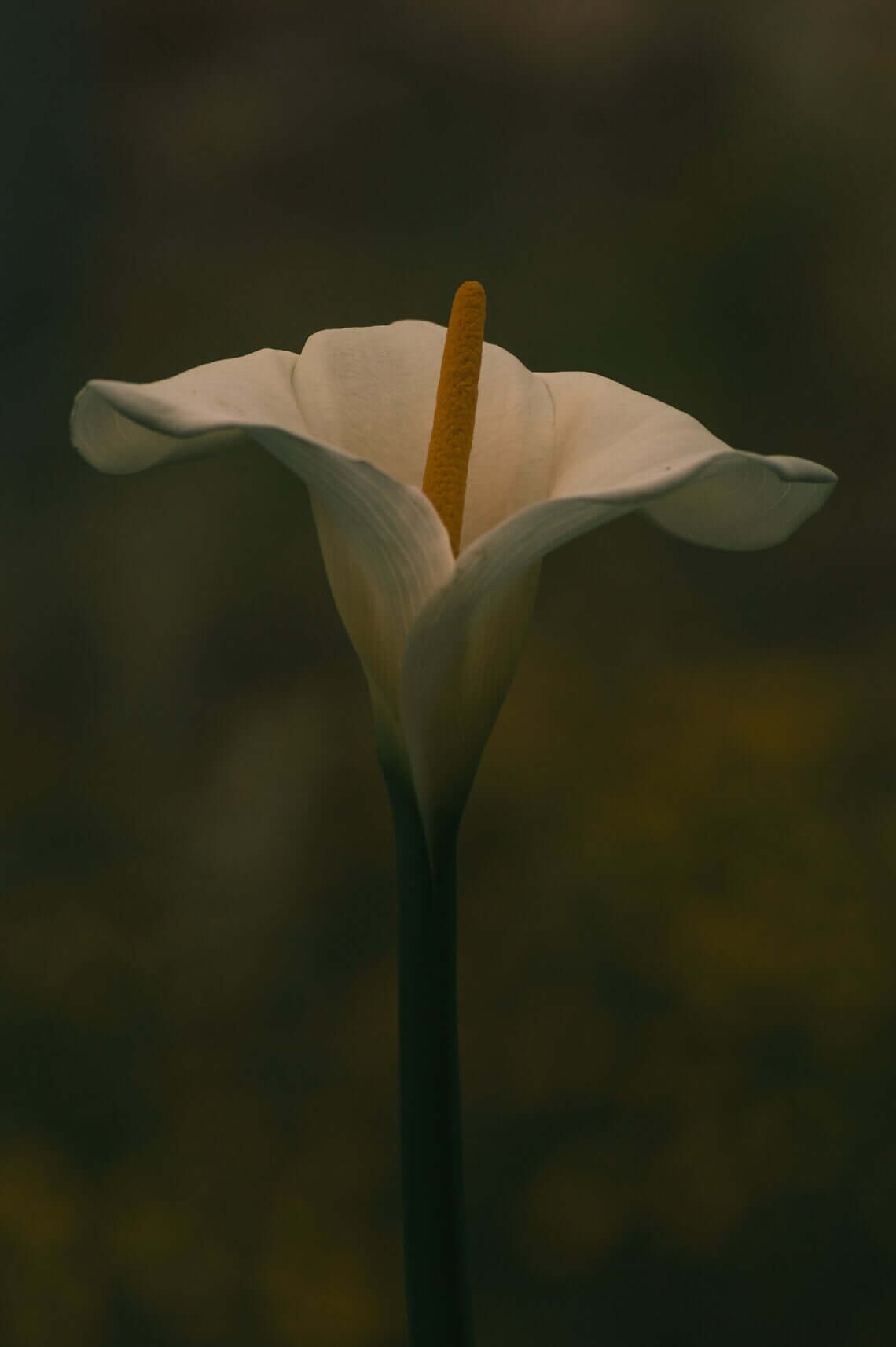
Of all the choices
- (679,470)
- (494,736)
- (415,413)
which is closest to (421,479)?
(415,413)

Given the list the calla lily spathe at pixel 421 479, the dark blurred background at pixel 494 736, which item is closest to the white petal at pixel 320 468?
the calla lily spathe at pixel 421 479

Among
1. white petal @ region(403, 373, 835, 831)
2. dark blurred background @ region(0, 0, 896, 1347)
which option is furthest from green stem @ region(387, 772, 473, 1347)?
dark blurred background @ region(0, 0, 896, 1347)

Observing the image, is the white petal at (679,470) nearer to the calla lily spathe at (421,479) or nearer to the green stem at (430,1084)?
the calla lily spathe at (421,479)

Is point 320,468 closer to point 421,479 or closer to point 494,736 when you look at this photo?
point 421,479

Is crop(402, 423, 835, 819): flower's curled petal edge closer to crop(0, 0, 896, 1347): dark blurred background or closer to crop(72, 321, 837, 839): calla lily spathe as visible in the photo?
crop(72, 321, 837, 839): calla lily spathe

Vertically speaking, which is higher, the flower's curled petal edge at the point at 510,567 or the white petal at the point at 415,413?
the white petal at the point at 415,413

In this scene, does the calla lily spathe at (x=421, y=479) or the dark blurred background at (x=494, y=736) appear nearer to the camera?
the calla lily spathe at (x=421, y=479)
